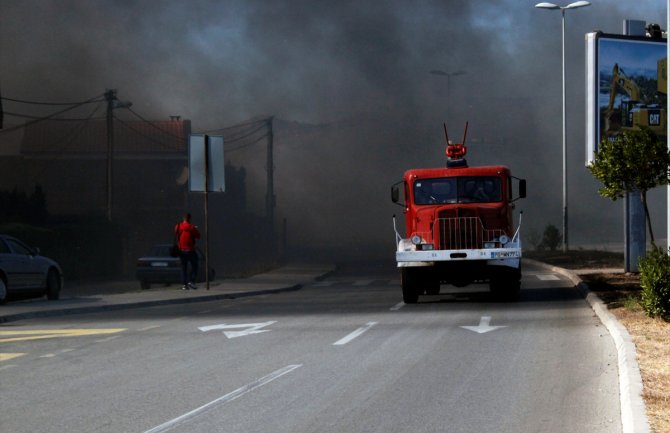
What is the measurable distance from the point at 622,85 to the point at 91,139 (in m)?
42.0

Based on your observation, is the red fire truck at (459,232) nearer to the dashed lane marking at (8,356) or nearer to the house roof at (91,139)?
the dashed lane marking at (8,356)

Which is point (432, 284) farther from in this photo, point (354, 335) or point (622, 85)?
point (622, 85)

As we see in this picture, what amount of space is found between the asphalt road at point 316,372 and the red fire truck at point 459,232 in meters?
1.02

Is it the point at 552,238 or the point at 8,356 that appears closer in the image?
the point at 8,356

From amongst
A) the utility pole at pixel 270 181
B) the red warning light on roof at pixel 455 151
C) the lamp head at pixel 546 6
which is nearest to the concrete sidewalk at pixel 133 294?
the red warning light on roof at pixel 455 151

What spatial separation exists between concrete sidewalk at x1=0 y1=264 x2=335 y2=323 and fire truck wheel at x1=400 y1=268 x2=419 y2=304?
5709mm

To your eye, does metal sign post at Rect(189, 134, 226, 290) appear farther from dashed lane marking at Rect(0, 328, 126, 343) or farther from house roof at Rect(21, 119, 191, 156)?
house roof at Rect(21, 119, 191, 156)

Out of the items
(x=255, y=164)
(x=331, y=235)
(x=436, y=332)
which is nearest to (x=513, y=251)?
(x=436, y=332)

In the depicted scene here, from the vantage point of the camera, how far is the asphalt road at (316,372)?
8.97m

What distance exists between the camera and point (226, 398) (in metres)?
10.1

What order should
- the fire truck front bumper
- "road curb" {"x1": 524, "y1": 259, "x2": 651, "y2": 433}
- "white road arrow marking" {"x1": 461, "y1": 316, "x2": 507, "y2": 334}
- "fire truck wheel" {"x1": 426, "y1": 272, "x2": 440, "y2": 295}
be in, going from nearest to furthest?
"road curb" {"x1": 524, "y1": 259, "x2": 651, "y2": 433}
"white road arrow marking" {"x1": 461, "y1": 316, "x2": 507, "y2": 334}
the fire truck front bumper
"fire truck wheel" {"x1": 426, "y1": 272, "x2": 440, "y2": 295}

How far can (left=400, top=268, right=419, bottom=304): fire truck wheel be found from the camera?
2202 cm

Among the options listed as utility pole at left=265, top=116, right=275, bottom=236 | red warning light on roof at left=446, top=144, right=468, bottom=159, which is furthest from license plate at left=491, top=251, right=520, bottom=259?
utility pole at left=265, top=116, right=275, bottom=236

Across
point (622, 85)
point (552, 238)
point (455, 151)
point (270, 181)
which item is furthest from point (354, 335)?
point (270, 181)
